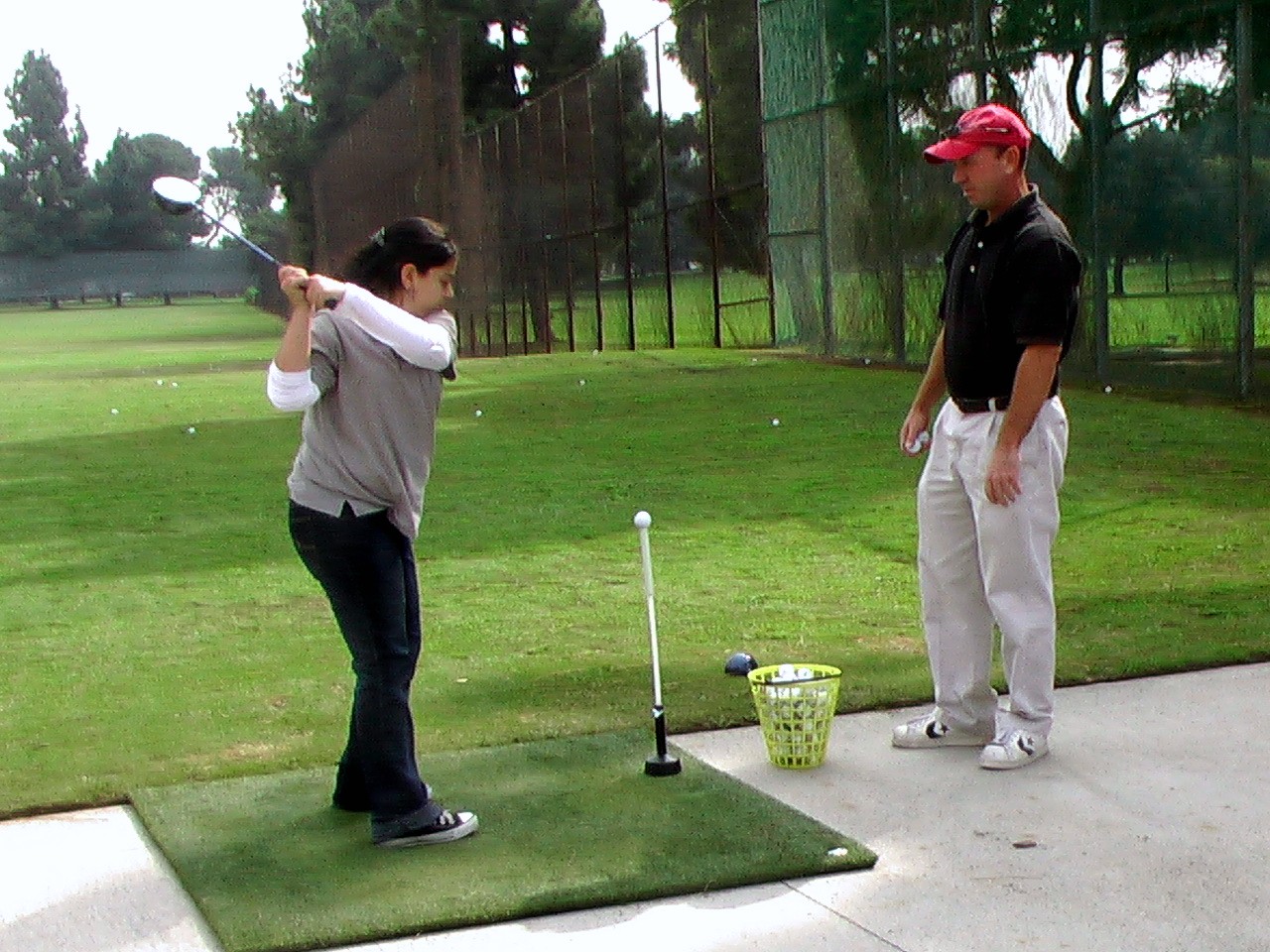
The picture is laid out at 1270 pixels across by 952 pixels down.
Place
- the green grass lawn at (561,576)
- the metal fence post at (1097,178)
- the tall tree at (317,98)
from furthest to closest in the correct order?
the tall tree at (317,98) → the metal fence post at (1097,178) → the green grass lawn at (561,576)

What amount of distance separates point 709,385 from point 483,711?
1498 cm

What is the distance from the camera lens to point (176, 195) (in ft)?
17.2

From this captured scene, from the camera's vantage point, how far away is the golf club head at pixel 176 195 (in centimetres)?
521

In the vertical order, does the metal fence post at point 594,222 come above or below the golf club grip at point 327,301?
above

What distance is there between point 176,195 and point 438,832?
1.87 m

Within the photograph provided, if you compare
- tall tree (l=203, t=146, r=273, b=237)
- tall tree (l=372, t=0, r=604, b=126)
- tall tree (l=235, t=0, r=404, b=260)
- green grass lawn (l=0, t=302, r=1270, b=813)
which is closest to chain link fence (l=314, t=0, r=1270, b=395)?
green grass lawn (l=0, t=302, r=1270, b=813)

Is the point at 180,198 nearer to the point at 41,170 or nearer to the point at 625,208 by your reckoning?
the point at 625,208

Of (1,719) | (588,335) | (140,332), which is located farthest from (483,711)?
(140,332)

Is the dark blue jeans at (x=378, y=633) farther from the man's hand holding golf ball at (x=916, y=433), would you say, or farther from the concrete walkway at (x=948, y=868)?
the man's hand holding golf ball at (x=916, y=433)

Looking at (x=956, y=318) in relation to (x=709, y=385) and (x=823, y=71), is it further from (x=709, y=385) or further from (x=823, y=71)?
(x=823, y=71)

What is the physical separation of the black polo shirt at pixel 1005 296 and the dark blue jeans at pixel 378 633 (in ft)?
5.37

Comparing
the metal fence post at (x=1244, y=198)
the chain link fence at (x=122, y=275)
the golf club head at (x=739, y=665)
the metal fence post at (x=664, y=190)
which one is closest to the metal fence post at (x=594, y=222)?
the metal fence post at (x=664, y=190)

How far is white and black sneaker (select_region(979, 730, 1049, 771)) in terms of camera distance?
17.2 ft

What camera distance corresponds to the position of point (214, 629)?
7.93 metres
